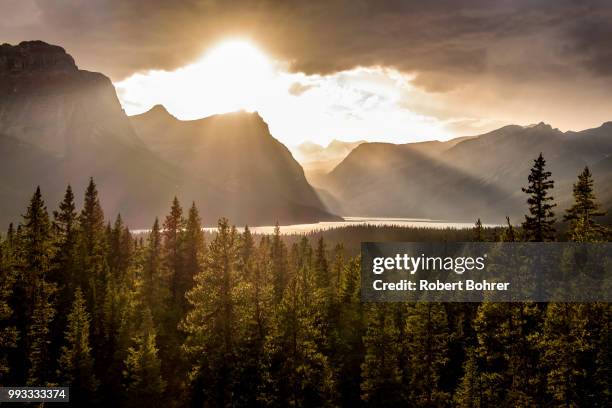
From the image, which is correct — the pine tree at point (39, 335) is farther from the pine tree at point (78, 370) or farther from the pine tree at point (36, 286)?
the pine tree at point (78, 370)

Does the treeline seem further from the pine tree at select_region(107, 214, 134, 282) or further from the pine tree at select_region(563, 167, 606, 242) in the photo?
the pine tree at select_region(107, 214, 134, 282)

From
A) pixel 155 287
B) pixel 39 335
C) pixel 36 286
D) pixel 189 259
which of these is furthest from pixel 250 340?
pixel 189 259

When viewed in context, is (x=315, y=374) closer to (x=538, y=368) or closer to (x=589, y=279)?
(x=538, y=368)

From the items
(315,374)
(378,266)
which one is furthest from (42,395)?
(378,266)

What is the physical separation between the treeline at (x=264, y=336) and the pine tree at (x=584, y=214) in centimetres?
15

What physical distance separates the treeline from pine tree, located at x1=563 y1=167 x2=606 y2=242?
146 millimetres

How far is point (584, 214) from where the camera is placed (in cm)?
4066

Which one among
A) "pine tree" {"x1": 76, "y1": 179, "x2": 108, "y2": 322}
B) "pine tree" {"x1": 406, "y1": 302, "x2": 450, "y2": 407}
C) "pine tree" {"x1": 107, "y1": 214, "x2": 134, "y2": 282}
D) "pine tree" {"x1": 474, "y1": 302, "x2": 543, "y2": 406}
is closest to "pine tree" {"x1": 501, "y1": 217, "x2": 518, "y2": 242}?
"pine tree" {"x1": 474, "y1": 302, "x2": 543, "y2": 406}

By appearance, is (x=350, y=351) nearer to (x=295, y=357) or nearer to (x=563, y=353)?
(x=295, y=357)

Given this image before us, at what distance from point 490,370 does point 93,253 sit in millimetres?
55334

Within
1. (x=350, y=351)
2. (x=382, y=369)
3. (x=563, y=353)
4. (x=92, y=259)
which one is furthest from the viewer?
(x=92, y=259)

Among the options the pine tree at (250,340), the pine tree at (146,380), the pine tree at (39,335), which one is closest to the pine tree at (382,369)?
the pine tree at (250,340)

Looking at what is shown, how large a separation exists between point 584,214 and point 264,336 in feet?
94.9

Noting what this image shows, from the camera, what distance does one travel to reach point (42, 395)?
40406mm
